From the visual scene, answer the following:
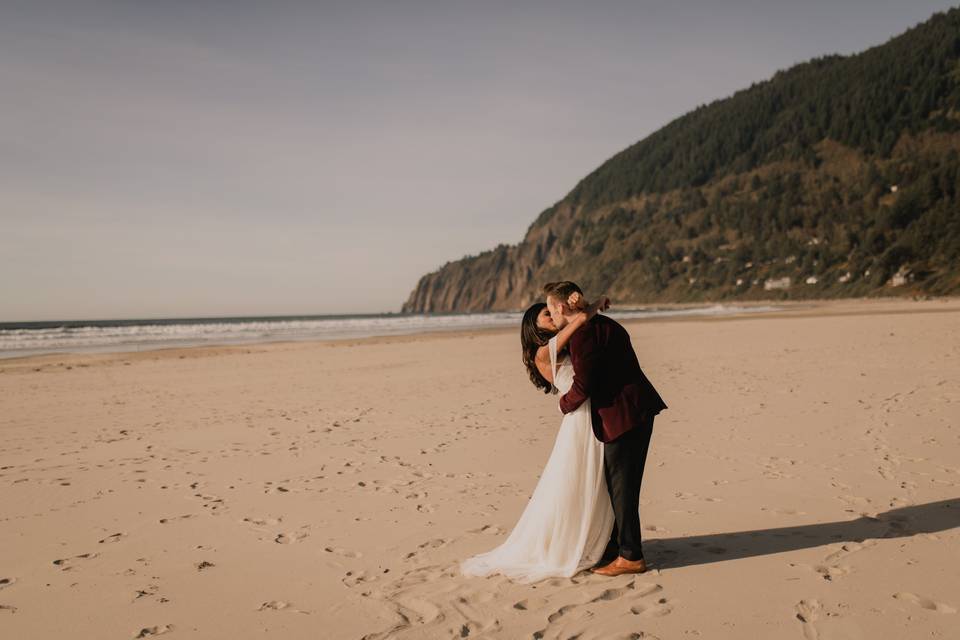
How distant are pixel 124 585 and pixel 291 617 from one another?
1433 mm

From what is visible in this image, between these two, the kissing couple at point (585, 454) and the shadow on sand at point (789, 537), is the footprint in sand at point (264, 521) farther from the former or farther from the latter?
the shadow on sand at point (789, 537)

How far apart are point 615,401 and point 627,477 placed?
1.83 feet

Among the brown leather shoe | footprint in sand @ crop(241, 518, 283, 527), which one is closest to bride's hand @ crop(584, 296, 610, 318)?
the brown leather shoe

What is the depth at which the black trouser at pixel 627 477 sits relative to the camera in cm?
426

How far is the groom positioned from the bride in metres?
0.09

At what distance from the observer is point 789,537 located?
193 inches

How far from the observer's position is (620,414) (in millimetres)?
4195

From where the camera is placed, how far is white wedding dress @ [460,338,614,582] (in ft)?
14.2

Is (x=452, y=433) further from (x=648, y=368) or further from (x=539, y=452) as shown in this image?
(x=648, y=368)

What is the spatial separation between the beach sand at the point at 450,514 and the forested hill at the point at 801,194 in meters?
65.9

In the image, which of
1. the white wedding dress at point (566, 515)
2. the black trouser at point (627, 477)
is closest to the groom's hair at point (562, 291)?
the white wedding dress at point (566, 515)

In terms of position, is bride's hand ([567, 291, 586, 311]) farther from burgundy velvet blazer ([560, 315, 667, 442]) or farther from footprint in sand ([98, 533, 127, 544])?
footprint in sand ([98, 533, 127, 544])

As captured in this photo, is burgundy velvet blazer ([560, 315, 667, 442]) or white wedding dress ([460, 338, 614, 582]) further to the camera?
white wedding dress ([460, 338, 614, 582])

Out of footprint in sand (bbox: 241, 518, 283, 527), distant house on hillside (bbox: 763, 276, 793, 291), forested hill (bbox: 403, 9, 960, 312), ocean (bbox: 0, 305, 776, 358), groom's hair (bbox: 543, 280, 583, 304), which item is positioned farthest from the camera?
distant house on hillside (bbox: 763, 276, 793, 291)
